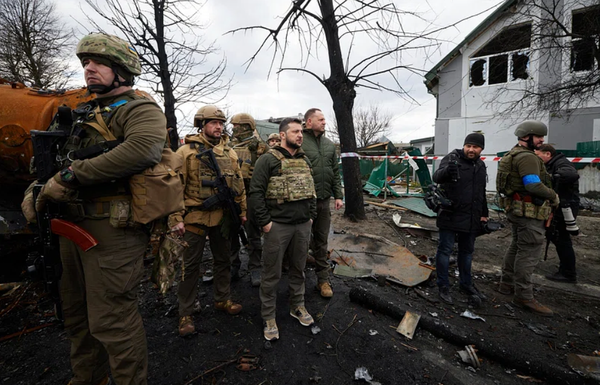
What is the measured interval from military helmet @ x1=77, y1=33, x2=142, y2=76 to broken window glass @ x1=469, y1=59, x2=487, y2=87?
46.8 feet

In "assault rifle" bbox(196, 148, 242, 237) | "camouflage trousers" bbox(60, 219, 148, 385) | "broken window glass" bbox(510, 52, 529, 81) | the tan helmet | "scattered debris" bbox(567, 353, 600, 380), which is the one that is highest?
"broken window glass" bbox(510, 52, 529, 81)

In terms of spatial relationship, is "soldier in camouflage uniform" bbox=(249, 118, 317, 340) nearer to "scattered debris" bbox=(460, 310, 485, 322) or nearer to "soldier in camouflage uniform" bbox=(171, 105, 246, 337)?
"soldier in camouflage uniform" bbox=(171, 105, 246, 337)

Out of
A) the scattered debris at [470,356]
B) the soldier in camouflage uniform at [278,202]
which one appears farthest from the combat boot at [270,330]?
the scattered debris at [470,356]

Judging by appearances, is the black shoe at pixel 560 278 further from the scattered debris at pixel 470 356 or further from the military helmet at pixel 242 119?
the military helmet at pixel 242 119

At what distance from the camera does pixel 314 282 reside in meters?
3.62

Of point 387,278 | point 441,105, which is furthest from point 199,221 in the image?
point 441,105

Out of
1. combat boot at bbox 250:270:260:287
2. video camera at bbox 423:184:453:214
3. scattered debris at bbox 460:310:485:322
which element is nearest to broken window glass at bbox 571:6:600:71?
video camera at bbox 423:184:453:214

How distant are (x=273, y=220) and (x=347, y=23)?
16.1ft

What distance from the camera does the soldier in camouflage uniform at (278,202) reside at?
249cm

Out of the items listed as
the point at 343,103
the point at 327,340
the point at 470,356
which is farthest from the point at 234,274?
the point at 343,103

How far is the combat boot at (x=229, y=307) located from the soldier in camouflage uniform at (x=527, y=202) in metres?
3.19

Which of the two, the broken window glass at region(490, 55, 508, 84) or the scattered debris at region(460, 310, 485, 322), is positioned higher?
the broken window glass at region(490, 55, 508, 84)

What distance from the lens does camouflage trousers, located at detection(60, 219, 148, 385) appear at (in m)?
1.57

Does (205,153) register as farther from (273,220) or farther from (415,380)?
(415,380)
